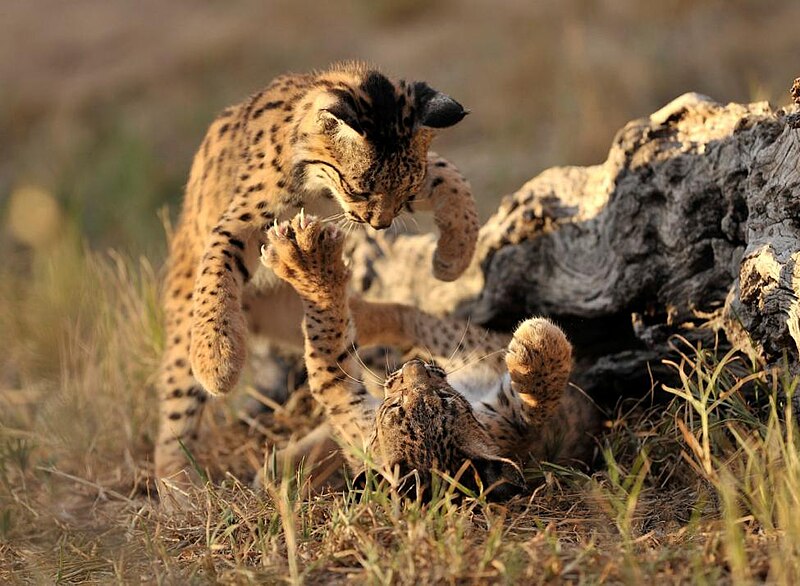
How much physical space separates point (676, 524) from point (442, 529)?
2.82ft

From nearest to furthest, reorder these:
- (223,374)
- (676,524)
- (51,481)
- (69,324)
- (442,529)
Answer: (442,529), (676,524), (223,374), (51,481), (69,324)

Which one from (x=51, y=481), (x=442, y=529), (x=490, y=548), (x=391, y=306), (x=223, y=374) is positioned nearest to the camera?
(x=490, y=548)

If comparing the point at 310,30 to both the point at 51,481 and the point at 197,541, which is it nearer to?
the point at 51,481

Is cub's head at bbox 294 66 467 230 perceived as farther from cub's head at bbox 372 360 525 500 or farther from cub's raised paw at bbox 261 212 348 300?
cub's head at bbox 372 360 525 500

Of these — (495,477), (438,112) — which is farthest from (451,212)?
(495,477)

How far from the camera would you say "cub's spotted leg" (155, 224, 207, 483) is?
511cm

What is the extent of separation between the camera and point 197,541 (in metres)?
3.81

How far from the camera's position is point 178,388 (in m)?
5.20

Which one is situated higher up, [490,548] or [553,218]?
[553,218]

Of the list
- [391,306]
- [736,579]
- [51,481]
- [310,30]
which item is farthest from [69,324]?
[310,30]

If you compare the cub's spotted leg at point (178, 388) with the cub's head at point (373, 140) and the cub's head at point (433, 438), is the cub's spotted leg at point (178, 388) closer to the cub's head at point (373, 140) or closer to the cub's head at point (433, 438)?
the cub's head at point (373, 140)

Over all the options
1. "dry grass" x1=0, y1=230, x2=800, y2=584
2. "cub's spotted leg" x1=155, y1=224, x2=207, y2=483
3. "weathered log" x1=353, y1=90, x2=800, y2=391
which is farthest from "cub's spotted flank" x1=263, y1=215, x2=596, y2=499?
"cub's spotted leg" x1=155, y1=224, x2=207, y2=483

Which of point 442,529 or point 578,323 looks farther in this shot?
point 578,323

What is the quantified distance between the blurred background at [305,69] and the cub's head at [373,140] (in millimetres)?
3509
